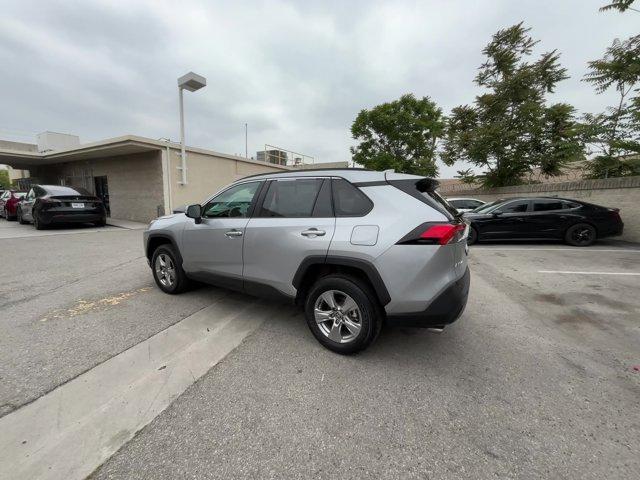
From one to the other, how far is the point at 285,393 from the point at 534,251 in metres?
7.73

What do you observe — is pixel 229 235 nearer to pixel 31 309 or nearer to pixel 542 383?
pixel 31 309

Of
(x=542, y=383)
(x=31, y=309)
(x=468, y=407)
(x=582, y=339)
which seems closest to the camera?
(x=468, y=407)

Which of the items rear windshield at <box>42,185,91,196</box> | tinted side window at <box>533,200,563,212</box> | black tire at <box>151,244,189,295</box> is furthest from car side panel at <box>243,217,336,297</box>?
rear windshield at <box>42,185,91,196</box>

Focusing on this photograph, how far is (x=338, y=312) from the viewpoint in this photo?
2648mm

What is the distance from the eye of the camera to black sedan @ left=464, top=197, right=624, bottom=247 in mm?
7824

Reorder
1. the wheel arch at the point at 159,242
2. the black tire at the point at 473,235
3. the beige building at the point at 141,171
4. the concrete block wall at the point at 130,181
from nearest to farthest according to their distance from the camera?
the wheel arch at the point at 159,242 < the black tire at the point at 473,235 < the beige building at the point at 141,171 < the concrete block wall at the point at 130,181

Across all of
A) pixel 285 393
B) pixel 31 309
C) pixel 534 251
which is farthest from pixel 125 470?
pixel 534 251

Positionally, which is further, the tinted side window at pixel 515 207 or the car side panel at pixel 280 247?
the tinted side window at pixel 515 207

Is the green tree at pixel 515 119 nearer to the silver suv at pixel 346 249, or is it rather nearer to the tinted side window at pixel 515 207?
the tinted side window at pixel 515 207

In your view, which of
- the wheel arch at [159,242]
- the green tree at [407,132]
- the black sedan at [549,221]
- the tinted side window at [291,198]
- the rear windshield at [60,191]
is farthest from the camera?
the green tree at [407,132]

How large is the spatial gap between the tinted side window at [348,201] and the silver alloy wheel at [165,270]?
262 cm

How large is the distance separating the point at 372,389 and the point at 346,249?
1096 millimetres

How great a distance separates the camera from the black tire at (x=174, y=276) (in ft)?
12.9

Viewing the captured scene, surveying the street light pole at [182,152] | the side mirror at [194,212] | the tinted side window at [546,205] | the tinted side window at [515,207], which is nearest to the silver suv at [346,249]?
the side mirror at [194,212]
